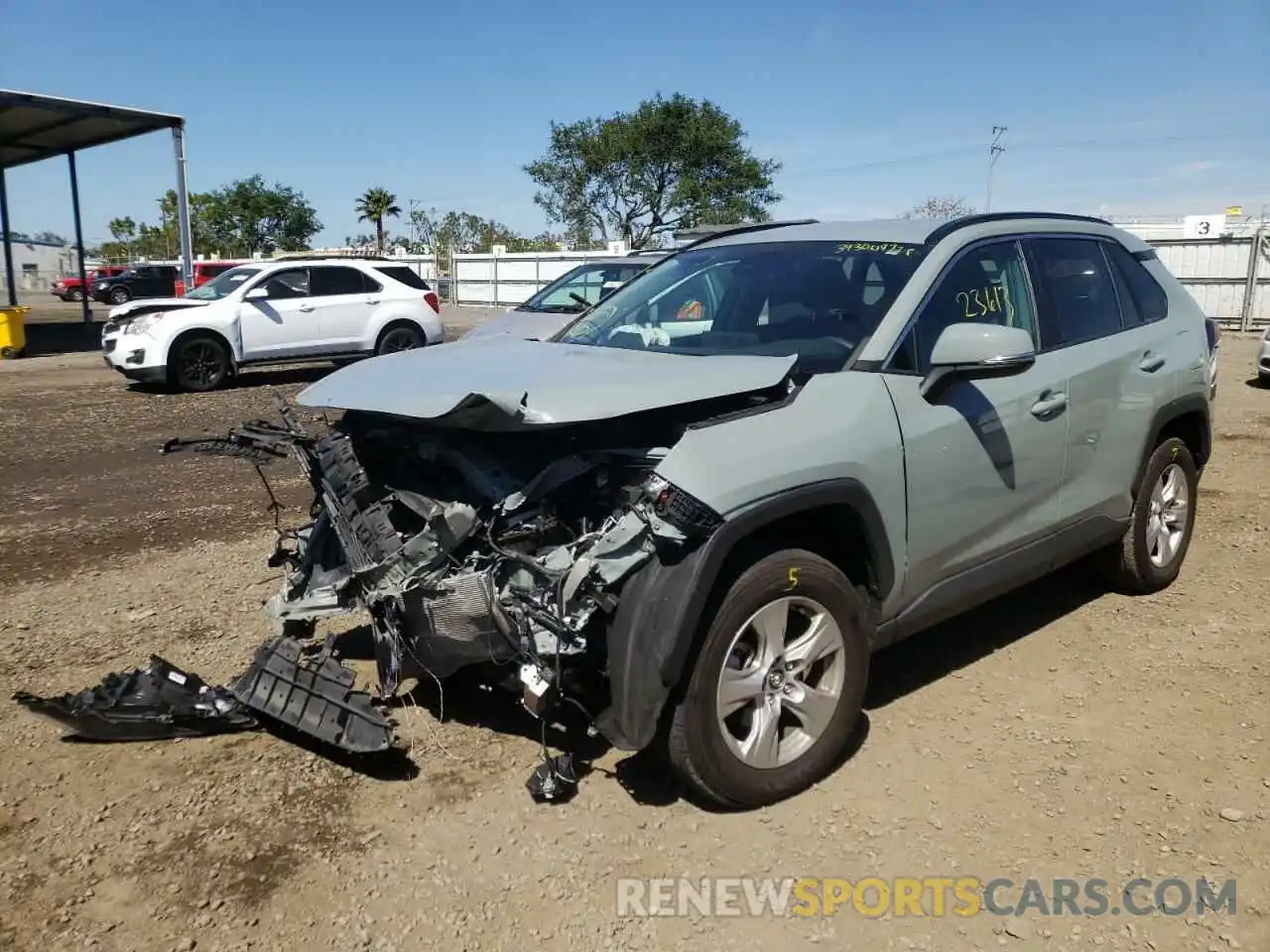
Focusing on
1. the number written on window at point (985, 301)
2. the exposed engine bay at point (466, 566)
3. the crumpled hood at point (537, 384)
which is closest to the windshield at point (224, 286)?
the crumpled hood at point (537, 384)

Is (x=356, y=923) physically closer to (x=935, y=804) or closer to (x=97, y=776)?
(x=97, y=776)

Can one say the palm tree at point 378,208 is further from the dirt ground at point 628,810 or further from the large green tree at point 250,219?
the dirt ground at point 628,810

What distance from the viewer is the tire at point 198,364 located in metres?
13.4

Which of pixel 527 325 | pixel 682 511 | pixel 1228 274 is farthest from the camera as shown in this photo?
pixel 1228 274

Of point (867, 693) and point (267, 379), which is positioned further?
point (267, 379)

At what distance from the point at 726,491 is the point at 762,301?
4.64 feet

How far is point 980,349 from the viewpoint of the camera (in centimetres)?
336

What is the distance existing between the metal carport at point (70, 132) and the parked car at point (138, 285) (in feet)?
25.6

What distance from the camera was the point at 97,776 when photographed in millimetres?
3410

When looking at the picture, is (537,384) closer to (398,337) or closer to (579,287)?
(579,287)

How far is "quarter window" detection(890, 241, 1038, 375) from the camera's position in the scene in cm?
362

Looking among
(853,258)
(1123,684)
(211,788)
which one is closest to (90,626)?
(211,788)

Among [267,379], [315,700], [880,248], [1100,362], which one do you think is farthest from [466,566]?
[267,379]

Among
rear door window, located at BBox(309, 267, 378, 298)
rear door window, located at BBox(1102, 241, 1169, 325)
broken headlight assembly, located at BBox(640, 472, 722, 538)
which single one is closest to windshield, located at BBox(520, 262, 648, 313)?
rear door window, located at BBox(309, 267, 378, 298)
